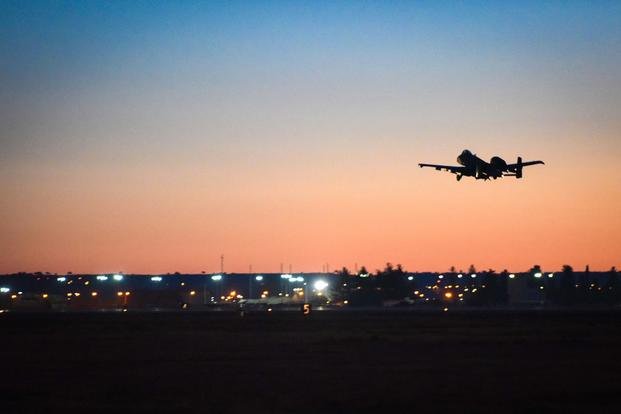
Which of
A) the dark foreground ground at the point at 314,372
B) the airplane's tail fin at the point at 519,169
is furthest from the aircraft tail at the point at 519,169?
the dark foreground ground at the point at 314,372

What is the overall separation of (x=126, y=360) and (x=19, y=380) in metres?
8.00

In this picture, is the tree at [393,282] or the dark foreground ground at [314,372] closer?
the dark foreground ground at [314,372]

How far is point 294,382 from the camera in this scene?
31344 mm

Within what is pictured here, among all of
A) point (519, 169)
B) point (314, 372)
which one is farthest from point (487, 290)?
point (314, 372)

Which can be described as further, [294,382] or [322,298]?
[322,298]

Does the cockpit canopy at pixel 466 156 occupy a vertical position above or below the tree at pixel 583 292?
above

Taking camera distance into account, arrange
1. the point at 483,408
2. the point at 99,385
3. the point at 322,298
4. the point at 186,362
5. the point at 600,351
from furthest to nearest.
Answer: the point at 322,298
the point at 600,351
the point at 186,362
the point at 99,385
the point at 483,408

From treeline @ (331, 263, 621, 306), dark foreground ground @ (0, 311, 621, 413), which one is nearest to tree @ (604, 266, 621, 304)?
treeline @ (331, 263, 621, 306)

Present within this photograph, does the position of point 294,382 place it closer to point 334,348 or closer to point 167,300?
point 334,348

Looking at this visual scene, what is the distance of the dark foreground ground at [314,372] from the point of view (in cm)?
2661

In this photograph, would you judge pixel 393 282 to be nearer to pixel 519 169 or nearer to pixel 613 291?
pixel 613 291

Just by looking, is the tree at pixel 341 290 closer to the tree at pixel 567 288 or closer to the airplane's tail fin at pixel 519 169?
the tree at pixel 567 288

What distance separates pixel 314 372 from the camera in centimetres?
3431

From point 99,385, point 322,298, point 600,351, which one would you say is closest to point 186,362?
point 99,385
